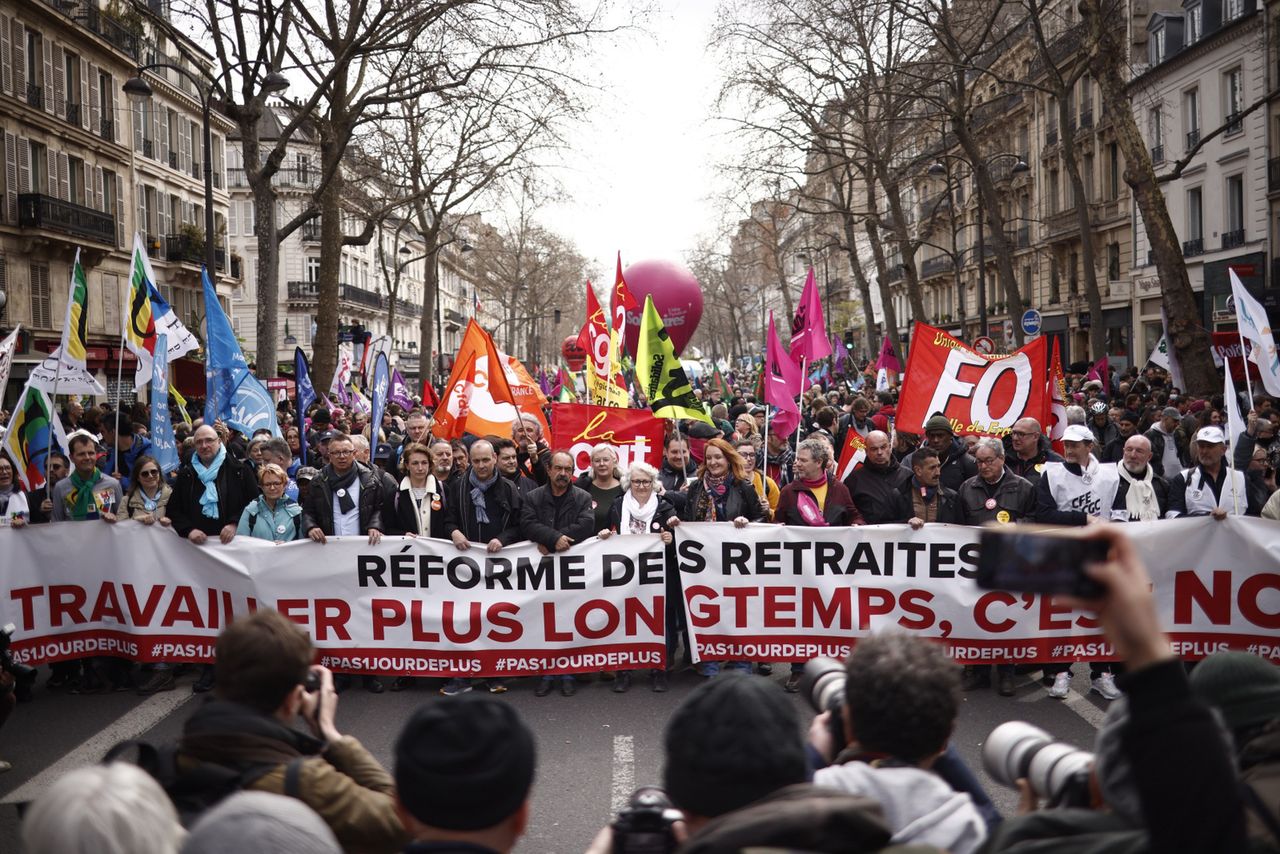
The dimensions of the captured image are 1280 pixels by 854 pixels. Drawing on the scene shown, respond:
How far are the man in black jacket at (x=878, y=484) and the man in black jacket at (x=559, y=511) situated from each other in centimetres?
198

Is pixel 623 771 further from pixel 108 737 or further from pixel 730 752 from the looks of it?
pixel 730 752

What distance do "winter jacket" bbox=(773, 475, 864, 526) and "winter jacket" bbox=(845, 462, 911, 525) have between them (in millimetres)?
101

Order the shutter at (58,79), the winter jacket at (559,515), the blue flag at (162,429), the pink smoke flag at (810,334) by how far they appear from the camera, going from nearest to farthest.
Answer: the winter jacket at (559,515) → the blue flag at (162,429) → the pink smoke flag at (810,334) → the shutter at (58,79)

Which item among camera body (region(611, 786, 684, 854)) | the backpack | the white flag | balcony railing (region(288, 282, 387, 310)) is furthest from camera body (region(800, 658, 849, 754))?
balcony railing (region(288, 282, 387, 310))

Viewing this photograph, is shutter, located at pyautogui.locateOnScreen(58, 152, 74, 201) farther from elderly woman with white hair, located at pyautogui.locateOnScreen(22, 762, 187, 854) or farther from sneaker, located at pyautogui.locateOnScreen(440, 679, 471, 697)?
elderly woman with white hair, located at pyautogui.locateOnScreen(22, 762, 187, 854)

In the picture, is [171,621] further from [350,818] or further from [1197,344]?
[1197,344]

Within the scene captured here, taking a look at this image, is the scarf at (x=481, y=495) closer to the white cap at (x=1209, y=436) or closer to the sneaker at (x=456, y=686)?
the sneaker at (x=456, y=686)

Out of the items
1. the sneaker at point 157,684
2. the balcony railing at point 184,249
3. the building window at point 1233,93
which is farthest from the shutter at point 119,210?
the building window at point 1233,93

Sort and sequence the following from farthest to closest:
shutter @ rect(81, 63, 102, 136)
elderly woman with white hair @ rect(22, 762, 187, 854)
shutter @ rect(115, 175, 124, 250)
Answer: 1. shutter @ rect(115, 175, 124, 250)
2. shutter @ rect(81, 63, 102, 136)
3. elderly woman with white hair @ rect(22, 762, 187, 854)

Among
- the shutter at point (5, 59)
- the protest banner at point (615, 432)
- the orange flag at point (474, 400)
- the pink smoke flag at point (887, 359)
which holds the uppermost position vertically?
the shutter at point (5, 59)

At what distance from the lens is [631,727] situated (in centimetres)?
691

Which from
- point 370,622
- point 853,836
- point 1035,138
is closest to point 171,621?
point 370,622

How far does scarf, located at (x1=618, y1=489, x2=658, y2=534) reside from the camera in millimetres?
8117

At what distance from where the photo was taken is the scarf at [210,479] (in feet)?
26.9
